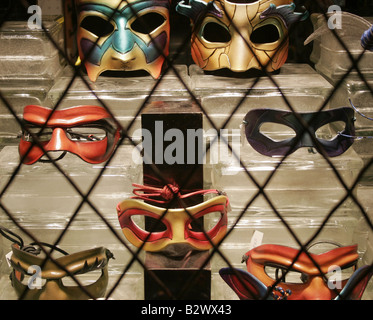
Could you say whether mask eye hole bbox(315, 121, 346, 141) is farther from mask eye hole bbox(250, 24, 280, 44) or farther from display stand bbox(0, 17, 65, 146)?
display stand bbox(0, 17, 65, 146)

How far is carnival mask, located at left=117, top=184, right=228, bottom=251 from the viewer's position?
710mm

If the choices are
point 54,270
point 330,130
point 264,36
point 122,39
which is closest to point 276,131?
point 330,130

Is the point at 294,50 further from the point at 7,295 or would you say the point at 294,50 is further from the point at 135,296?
the point at 7,295

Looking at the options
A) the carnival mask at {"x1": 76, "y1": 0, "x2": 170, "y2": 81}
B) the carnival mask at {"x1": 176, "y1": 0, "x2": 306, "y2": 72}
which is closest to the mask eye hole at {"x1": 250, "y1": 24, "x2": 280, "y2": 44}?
the carnival mask at {"x1": 176, "y1": 0, "x2": 306, "y2": 72}

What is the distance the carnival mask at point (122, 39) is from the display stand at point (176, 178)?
223mm

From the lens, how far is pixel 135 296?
2.68 ft

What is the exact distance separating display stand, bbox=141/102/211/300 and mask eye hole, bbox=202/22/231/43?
0.34 meters

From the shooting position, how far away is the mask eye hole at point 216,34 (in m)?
1.04

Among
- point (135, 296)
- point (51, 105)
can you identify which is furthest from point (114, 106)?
point (135, 296)

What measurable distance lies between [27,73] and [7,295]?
1.37ft

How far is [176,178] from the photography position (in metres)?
0.73

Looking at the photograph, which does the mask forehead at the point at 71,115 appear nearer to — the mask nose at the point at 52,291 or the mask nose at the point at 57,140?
the mask nose at the point at 57,140

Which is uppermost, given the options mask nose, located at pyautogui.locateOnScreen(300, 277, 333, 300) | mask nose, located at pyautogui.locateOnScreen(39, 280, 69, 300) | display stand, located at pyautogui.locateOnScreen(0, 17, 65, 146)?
display stand, located at pyautogui.locateOnScreen(0, 17, 65, 146)

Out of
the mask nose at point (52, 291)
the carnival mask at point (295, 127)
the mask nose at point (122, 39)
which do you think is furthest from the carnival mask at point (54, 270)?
the mask nose at point (122, 39)
